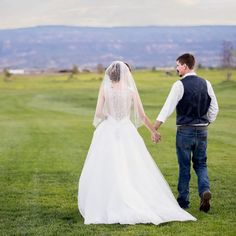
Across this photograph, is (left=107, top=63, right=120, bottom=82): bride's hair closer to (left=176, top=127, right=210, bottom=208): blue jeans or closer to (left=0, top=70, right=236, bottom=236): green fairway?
(left=176, top=127, right=210, bottom=208): blue jeans

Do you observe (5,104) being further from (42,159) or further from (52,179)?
(52,179)

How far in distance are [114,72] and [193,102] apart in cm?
131

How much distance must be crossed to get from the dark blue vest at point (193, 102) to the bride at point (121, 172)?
1.88ft

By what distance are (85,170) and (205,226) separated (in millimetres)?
2160

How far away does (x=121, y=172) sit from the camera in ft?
37.1

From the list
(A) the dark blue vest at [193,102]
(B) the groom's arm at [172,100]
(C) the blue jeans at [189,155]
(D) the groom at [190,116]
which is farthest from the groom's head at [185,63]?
(C) the blue jeans at [189,155]

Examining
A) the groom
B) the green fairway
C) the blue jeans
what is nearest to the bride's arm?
the groom

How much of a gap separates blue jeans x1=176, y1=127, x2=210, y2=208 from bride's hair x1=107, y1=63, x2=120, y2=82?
1.28 metres

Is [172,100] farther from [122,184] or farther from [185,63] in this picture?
[122,184]

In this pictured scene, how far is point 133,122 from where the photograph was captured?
1213cm

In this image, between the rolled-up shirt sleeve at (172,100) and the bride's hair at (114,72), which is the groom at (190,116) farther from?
the bride's hair at (114,72)

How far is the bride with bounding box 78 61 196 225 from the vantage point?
429 inches

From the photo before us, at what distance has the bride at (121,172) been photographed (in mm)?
10891

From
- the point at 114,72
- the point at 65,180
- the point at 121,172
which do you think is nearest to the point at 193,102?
the point at 114,72
